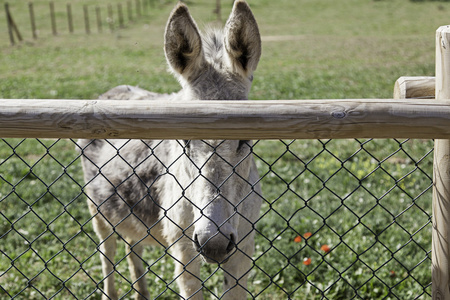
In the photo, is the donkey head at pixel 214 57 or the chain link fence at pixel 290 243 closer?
the donkey head at pixel 214 57

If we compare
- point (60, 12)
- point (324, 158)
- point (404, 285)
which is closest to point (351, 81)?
point (324, 158)

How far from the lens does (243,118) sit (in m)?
1.82

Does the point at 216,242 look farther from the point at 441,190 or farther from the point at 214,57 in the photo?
the point at 214,57

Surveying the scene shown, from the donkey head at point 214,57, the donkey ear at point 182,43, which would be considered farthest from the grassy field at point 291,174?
the donkey ear at point 182,43

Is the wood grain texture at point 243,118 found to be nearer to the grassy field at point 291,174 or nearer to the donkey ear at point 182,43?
the grassy field at point 291,174

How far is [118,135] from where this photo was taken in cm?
188

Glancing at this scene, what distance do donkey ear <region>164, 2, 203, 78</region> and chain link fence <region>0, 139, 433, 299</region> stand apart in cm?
81

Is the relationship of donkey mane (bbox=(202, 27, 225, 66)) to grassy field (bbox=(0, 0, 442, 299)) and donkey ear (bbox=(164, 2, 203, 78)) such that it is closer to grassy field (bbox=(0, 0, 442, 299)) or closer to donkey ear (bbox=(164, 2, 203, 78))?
donkey ear (bbox=(164, 2, 203, 78))

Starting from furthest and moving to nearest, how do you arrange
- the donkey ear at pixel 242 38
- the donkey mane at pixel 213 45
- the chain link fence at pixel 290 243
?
the chain link fence at pixel 290 243 < the donkey mane at pixel 213 45 < the donkey ear at pixel 242 38

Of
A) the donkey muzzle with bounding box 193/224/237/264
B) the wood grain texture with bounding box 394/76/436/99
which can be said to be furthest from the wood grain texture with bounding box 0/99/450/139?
the donkey muzzle with bounding box 193/224/237/264

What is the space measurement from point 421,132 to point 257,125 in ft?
2.12

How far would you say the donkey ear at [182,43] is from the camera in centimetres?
253

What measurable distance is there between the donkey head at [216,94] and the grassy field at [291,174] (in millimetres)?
227

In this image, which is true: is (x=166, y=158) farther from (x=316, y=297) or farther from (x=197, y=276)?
(x=316, y=297)
